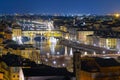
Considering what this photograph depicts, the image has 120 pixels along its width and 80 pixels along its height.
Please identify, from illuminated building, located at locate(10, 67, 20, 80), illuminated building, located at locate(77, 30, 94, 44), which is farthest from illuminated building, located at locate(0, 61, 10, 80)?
illuminated building, located at locate(77, 30, 94, 44)

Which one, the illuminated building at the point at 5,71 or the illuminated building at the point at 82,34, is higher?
the illuminated building at the point at 82,34

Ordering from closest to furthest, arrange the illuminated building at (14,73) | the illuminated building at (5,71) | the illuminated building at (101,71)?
the illuminated building at (101,71), the illuminated building at (14,73), the illuminated building at (5,71)

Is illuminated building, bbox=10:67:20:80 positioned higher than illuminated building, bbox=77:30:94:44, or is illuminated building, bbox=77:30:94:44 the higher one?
illuminated building, bbox=77:30:94:44

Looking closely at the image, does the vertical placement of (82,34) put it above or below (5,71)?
above

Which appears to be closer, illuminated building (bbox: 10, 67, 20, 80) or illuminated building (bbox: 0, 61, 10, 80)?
illuminated building (bbox: 10, 67, 20, 80)

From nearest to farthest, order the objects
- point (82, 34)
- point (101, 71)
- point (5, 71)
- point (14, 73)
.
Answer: point (101, 71) < point (14, 73) < point (5, 71) < point (82, 34)

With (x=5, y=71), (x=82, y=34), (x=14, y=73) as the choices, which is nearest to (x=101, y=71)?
(x=14, y=73)

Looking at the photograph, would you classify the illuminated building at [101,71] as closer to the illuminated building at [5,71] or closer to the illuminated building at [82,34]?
the illuminated building at [5,71]

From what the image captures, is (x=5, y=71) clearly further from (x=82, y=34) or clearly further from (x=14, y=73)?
(x=82, y=34)

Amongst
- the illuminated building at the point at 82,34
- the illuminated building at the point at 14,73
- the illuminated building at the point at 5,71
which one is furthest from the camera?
the illuminated building at the point at 82,34

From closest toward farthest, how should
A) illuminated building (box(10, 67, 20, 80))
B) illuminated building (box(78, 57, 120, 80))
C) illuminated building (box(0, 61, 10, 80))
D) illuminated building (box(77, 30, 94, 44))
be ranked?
1. illuminated building (box(78, 57, 120, 80))
2. illuminated building (box(10, 67, 20, 80))
3. illuminated building (box(0, 61, 10, 80))
4. illuminated building (box(77, 30, 94, 44))

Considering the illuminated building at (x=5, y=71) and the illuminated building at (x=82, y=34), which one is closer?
the illuminated building at (x=5, y=71)

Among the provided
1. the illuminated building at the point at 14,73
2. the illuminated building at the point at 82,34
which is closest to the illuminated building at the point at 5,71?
the illuminated building at the point at 14,73

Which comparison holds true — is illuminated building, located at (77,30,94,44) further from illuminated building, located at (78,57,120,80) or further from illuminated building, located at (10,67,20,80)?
illuminated building, located at (78,57,120,80)
